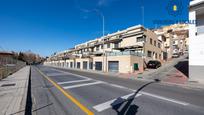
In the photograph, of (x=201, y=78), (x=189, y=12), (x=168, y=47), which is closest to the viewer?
(x=201, y=78)

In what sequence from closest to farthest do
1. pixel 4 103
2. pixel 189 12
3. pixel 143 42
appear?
pixel 4 103 < pixel 189 12 < pixel 143 42

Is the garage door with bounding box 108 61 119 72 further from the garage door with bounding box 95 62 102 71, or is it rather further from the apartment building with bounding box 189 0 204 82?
the apartment building with bounding box 189 0 204 82

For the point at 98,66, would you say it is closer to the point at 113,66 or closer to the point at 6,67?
the point at 113,66

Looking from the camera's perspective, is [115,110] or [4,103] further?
[4,103]

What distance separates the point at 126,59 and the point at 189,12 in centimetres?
1210

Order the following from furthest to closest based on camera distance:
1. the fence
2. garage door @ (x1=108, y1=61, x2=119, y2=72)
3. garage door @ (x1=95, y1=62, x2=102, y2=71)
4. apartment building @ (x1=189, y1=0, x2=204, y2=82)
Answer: garage door @ (x1=95, y1=62, x2=102, y2=71) → garage door @ (x1=108, y1=61, x2=119, y2=72) → the fence → apartment building @ (x1=189, y1=0, x2=204, y2=82)

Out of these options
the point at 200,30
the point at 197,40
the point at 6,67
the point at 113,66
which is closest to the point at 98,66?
the point at 113,66

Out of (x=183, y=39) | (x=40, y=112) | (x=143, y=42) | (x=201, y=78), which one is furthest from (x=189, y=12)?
(x=183, y=39)

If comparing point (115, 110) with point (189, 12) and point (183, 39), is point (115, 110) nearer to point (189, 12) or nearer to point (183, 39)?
point (189, 12)

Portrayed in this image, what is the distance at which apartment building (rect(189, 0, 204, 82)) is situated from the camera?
40.1 feet

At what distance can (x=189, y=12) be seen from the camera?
43.9ft

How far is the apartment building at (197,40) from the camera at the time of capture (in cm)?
1224

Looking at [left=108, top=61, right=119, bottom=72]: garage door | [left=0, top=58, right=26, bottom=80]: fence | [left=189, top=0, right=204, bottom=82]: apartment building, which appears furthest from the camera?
[left=108, top=61, right=119, bottom=72]: garage door

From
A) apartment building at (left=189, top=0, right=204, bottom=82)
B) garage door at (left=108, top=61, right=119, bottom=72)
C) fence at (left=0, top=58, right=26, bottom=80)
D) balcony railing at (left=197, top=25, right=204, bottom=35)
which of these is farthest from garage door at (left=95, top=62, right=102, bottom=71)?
balcony railing at (left=197, top=25, right=204, bottom=35)
